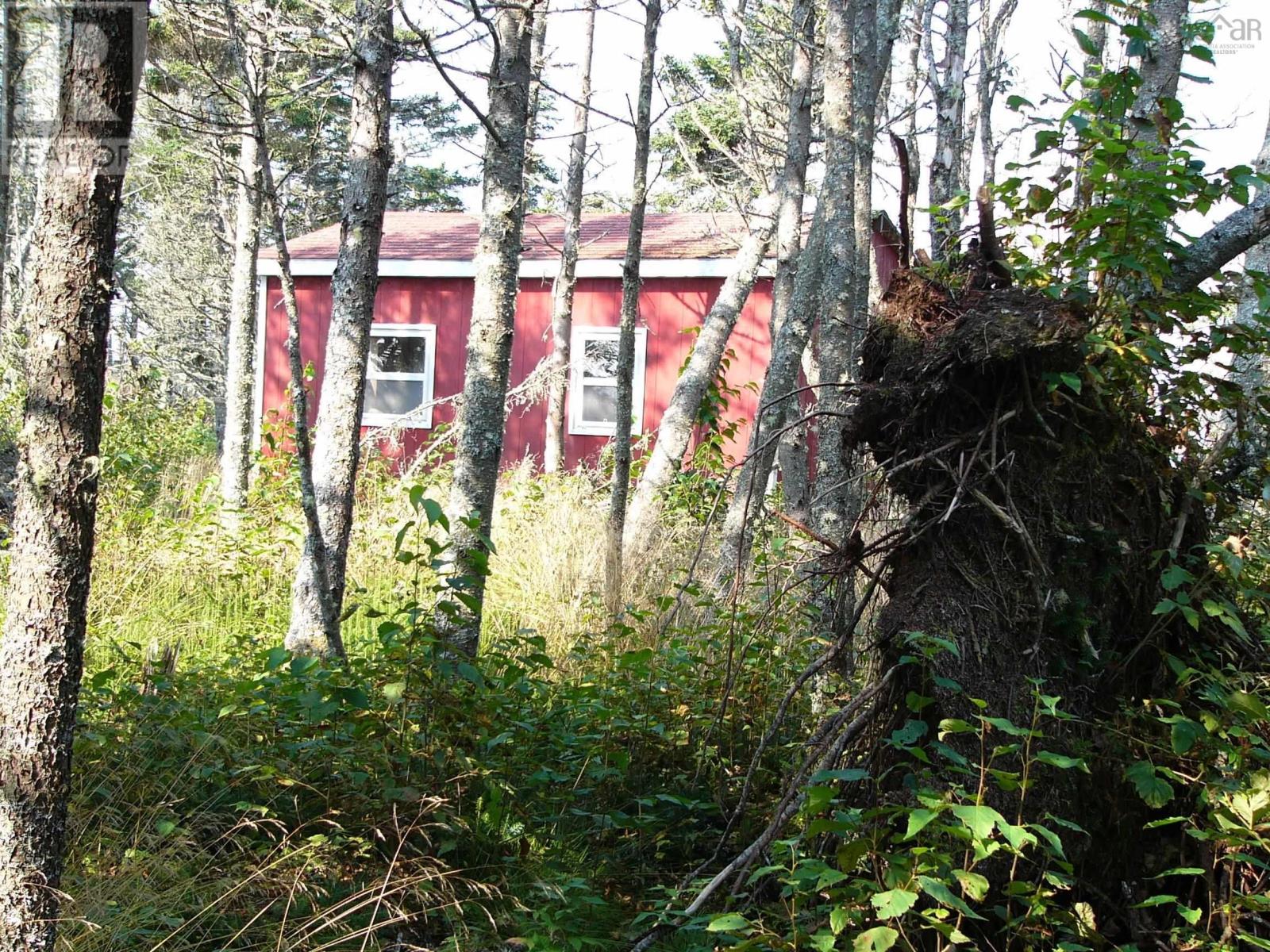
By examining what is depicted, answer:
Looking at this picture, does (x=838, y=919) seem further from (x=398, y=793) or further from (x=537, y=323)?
(x=537, y=323)

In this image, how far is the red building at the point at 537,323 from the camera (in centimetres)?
1460

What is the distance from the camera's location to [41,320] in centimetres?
275

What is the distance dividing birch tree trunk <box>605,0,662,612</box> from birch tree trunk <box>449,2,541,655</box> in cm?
215

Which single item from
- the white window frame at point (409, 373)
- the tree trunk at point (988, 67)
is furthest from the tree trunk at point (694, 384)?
the tree trunk at point (988, 67)

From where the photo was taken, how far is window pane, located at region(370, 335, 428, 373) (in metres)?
16.0

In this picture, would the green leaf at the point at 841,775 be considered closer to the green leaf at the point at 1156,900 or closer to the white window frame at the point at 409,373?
the green leaf at the point at 1156,900

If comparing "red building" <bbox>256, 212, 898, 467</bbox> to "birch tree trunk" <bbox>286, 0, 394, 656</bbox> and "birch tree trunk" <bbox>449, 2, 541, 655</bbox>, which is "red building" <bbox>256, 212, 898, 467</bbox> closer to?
"birch tree trunk" <bbox>286, 0, 394, 656</bbox>

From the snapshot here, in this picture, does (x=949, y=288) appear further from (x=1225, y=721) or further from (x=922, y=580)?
(x=1225, y=721)

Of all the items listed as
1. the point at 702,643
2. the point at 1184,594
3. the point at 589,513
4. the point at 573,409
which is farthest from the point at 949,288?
the point at 573,409

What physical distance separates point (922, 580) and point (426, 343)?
43.7 feet

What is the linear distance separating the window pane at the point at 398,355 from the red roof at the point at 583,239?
48.5 inches

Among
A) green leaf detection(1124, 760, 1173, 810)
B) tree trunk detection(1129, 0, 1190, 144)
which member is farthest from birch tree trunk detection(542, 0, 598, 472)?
green leaf detection(1124, 760, 1173, 810)

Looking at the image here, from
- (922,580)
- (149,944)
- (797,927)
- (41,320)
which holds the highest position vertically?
(41,320)

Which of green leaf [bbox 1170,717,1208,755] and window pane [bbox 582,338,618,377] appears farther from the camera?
window pane [bbox 582,338,618,377]
